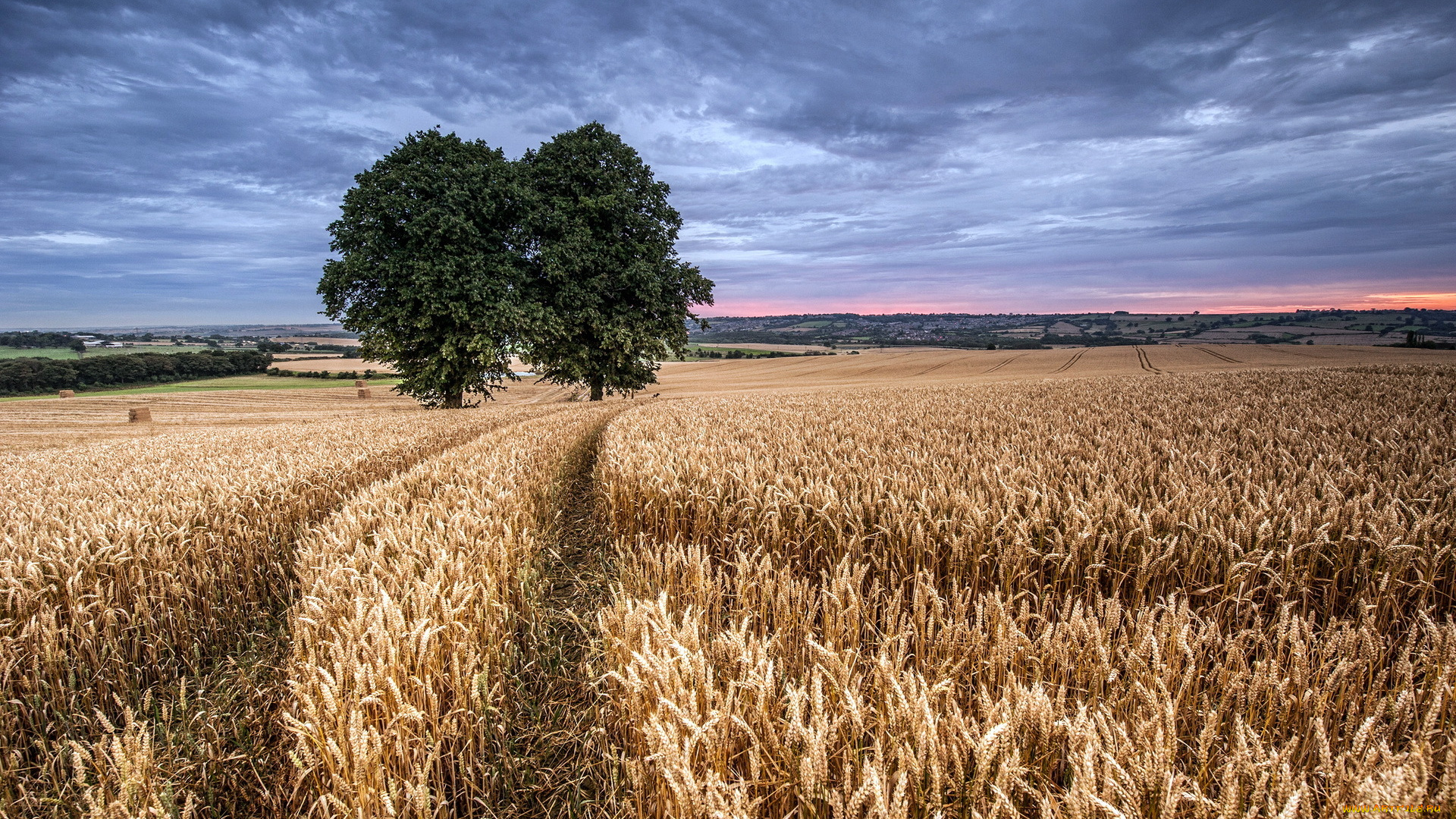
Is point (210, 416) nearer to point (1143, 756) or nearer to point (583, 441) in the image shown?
point (583, 441)

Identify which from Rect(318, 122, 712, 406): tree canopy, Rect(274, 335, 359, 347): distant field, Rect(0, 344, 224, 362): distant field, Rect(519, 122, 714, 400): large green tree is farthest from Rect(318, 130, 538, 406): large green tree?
Rect(274, 335, 359, 347): distant field

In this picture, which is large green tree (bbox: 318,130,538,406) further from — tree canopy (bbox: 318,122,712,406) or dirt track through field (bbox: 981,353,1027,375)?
dirt track through field (bbox: 981,353,1027,375)

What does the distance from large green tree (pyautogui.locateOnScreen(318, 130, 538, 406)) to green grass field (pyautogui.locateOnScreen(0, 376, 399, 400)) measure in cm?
2731

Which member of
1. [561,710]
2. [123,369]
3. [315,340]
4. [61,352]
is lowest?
[561,710]

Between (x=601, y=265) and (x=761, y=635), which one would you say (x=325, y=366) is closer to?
(x=601, y=265)

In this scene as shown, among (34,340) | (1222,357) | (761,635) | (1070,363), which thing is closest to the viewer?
(761,635)

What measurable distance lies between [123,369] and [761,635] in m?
67.0

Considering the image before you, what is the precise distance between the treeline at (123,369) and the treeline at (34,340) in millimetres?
23664

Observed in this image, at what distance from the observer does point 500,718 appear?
2.90 meters

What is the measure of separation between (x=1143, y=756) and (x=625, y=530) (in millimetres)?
4700

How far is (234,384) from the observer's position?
46.4 metres

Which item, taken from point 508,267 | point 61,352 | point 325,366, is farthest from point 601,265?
point 61,352

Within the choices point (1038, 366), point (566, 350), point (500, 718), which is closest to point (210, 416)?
point (566, 350)

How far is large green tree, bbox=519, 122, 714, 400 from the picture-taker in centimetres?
2211
